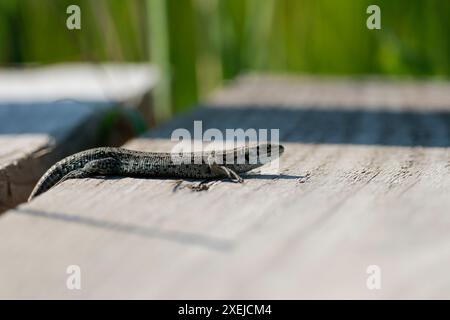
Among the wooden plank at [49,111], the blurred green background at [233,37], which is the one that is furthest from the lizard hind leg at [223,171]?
the blurred green background at [233,37]

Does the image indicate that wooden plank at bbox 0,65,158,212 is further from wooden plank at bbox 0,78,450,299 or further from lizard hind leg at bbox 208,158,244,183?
lizard hind leg at bbox 208,158,244,183

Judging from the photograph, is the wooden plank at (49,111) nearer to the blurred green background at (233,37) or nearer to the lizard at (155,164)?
the lizard at (155,164)

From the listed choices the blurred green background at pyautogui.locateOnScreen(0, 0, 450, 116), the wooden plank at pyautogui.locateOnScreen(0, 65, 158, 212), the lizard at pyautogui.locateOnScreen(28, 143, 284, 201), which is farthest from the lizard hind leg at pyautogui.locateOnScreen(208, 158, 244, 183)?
the blurred green background at pyautogui.locateOnScreen(0, 0, 450, 116)

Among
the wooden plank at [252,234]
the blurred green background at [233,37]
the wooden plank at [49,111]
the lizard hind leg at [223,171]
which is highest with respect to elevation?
the blurred green background at [233,37]

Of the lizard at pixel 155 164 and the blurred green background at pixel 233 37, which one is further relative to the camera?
the blurred green background at pixel 233 37

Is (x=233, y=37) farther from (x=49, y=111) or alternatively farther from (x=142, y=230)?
(x=142, y=230)

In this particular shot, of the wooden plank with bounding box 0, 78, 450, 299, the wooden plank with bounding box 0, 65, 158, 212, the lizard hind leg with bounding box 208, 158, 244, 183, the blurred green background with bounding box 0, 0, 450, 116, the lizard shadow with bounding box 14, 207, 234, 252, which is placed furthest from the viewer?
the blurred green background with bounding box 0, 0, 450, 116

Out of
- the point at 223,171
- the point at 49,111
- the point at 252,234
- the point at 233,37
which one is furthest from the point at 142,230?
the point at 233,37
